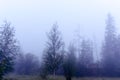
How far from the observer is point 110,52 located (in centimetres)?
5172

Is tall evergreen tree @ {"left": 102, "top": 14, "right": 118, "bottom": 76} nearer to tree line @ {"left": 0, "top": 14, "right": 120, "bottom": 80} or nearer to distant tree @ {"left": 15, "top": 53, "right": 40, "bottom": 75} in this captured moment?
tree line @ {"left": 0, "top": 14, "right": 120, "bottom": 80}

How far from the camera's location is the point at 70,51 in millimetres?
33875

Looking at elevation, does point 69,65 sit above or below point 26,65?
below

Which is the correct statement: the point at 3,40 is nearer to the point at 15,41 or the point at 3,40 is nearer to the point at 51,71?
the point at 15,41

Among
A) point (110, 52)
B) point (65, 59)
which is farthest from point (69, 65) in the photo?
point (110, 52)

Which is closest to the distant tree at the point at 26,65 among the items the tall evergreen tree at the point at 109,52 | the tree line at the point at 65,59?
the tree line at the point at 65,59

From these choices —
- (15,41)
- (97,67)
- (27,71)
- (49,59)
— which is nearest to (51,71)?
(49,59)

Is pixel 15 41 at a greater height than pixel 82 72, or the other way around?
pixel 15 41

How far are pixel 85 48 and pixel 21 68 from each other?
14598mm

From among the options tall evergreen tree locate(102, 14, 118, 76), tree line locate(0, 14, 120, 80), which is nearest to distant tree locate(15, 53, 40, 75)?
tree line locate(0, 14, 120, 80)

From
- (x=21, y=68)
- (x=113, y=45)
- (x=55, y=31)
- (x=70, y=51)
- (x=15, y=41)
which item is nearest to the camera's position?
(x=70, y=51)

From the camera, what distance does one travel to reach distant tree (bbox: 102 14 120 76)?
47.9 m

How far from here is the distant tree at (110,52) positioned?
47938mm

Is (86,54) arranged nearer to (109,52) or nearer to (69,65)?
(109,52)
